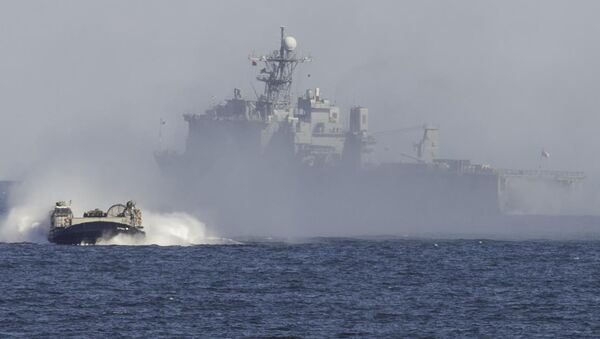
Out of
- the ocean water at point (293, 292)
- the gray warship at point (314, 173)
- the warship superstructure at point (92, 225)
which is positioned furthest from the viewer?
the gray warship at point (314, 173)

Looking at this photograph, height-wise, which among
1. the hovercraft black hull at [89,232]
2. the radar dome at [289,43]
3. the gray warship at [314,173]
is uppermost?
the radar dome at [289,43]

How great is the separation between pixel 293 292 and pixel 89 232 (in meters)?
26.9

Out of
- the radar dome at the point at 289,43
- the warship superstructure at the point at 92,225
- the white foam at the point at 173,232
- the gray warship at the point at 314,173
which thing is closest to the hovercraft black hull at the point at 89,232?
the warship superstructure at the point at 92,225

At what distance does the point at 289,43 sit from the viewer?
615 feet

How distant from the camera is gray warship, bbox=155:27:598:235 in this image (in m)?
175

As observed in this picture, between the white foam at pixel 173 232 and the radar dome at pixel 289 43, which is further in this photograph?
the radar dome at pixel 289 43

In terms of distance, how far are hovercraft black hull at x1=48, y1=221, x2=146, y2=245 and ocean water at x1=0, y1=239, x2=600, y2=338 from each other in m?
0.97

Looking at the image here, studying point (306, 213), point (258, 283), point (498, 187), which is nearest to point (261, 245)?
point (258, 283)

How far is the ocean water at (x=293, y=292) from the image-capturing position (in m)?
61.1

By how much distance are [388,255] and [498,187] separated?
294 feet

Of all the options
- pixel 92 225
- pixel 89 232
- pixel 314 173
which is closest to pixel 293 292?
pixel 92 225

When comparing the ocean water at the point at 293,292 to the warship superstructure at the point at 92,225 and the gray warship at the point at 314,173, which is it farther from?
the gray warship at the point at 314,173

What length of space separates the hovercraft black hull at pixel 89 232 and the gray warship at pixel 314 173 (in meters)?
67.2

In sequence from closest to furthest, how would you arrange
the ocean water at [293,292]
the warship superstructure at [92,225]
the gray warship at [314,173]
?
the ocean water at [293,292] → the warship superstructure at [92,225] → the gray warship at [314,173]
